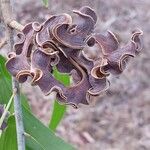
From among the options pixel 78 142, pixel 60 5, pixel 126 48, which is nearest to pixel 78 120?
pixel 78 142

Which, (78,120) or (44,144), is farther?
(78,120)

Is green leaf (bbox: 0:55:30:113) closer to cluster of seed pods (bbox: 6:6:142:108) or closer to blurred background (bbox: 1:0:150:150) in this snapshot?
cluster of seed pods (bbox: 6:6:142:108)

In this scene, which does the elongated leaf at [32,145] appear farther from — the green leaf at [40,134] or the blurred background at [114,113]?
the blurred background at [114,113]

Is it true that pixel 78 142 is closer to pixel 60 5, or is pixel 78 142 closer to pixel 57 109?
pixel 60 5

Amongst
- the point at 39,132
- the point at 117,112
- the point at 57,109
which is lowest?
the point at 39,132

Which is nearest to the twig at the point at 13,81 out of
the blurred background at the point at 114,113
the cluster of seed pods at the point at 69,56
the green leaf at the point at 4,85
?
the cluster of seed pods at the point at 69,56

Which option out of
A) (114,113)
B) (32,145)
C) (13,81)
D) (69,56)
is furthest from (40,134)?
(114,113)

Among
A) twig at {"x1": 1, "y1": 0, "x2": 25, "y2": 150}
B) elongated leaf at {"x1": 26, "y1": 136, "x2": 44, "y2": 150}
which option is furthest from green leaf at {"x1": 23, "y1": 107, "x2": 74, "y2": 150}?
twig at {"x1": 1, "y1": 0, "x2": 25, "y2": 150}
